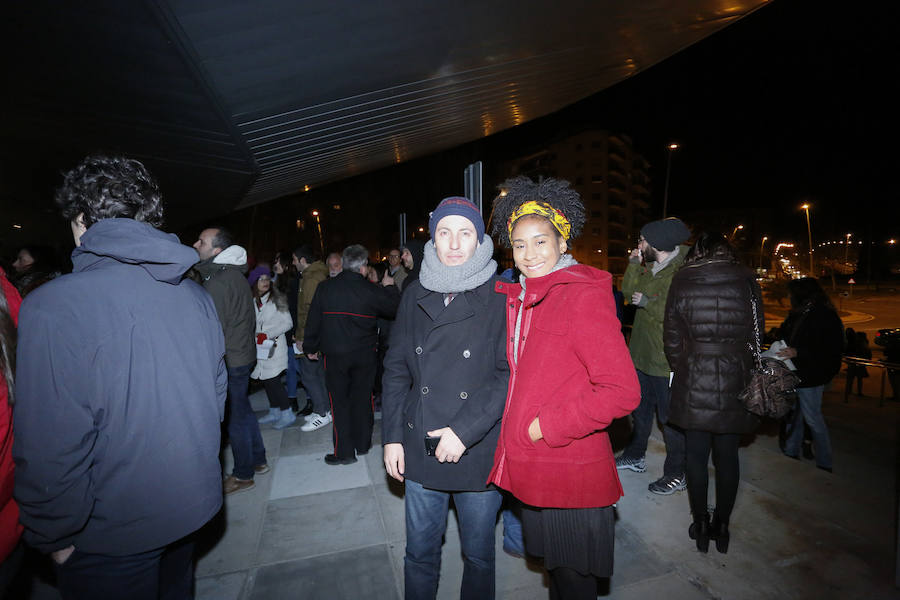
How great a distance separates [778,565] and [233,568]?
12.3 feet

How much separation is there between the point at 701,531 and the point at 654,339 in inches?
62.7

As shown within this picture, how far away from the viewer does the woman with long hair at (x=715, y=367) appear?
2850mm

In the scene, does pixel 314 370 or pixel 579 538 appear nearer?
pixel 579 538

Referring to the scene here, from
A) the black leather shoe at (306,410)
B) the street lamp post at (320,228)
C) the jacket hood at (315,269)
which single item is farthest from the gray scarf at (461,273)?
the street lamp post at (320,228)

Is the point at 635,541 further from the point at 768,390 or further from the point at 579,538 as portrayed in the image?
the point at 579,538

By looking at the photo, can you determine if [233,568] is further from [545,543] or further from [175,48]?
[175,48]

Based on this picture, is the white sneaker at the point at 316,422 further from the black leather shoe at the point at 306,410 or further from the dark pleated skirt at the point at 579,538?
the dark pleated skirt at the point at 579,538

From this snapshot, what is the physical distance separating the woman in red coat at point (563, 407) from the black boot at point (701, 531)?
1.67 metres

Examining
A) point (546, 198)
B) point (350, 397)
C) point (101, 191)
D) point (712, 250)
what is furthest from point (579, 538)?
point (350, 397)

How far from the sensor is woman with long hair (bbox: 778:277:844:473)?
13.6 ft

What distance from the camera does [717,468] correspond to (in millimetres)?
2947

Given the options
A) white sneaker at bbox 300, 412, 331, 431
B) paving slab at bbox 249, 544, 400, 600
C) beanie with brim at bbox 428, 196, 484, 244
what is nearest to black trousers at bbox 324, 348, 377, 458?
white sneaker at bbox 300, 412, 331, 431

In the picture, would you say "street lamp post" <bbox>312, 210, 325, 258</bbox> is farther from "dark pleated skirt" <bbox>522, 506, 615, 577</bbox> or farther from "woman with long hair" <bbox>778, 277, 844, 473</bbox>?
"dark pleated skirt" <bbox>522, 506, 615, 577</bbox>

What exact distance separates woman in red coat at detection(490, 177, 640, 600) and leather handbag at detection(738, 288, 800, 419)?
5.39ft
